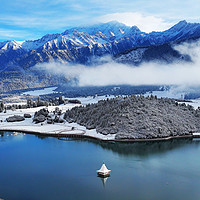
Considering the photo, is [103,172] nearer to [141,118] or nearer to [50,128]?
[141,118]

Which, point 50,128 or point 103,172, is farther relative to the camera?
point 50,128

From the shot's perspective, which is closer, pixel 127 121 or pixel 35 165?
pixel 35 165

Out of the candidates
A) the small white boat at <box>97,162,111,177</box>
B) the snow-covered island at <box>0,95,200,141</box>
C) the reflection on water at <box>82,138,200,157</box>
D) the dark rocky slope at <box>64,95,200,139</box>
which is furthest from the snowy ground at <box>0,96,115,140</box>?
the small white boat at <box>97,162,111,177</box>

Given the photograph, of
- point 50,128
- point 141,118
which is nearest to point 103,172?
point 141,118

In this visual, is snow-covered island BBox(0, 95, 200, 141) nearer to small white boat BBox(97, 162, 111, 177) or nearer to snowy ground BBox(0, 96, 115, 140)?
snowy ground BBox(0, 96, 115, 140)

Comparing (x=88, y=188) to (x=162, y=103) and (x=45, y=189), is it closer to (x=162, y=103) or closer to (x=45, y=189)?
(x=45, y=189)

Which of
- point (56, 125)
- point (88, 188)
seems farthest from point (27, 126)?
point (88, 188)

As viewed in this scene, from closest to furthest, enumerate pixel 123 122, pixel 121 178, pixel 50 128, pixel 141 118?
1. pixel 121 178
2. pixel 123 122
3. pixel 141 118
4. pixel 50 128

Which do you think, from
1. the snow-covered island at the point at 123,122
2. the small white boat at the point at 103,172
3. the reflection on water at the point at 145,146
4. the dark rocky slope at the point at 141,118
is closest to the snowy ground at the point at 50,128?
the snow-covered island at the point at 123,122

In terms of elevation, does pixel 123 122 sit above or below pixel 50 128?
above
